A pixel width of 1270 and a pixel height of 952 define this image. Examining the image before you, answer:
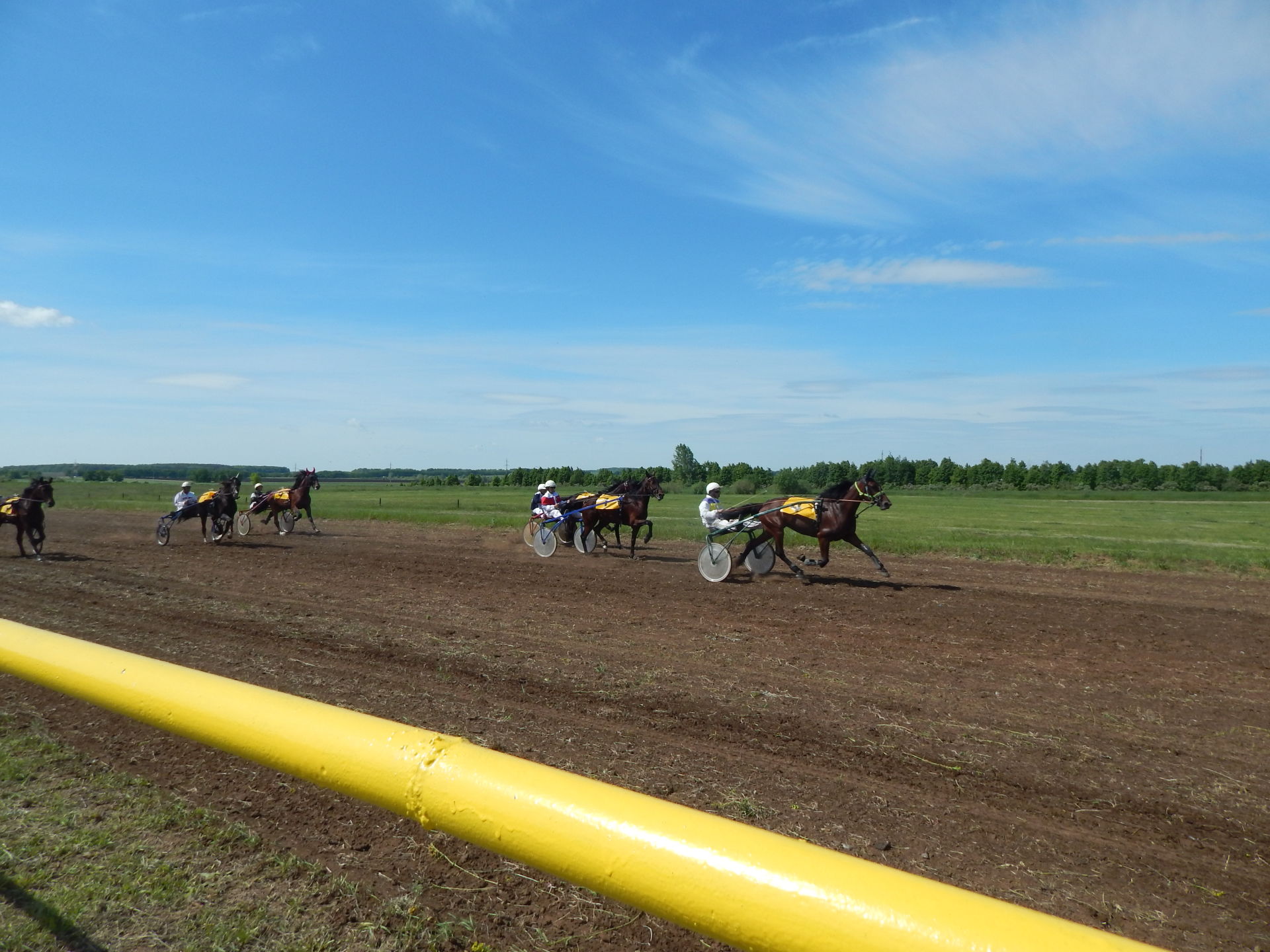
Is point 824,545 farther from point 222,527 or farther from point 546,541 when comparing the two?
point 222,527

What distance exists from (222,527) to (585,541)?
10.1 meters

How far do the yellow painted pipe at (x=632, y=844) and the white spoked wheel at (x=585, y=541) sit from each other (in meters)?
18.0

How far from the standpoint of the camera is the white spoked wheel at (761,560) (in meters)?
14.9

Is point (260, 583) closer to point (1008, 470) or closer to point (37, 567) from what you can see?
point (37, 567)

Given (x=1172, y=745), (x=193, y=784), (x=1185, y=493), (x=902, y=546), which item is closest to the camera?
(x=193, y=784)

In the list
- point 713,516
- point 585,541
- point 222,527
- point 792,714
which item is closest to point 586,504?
point 585,541

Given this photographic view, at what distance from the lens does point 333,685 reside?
7.40 metres

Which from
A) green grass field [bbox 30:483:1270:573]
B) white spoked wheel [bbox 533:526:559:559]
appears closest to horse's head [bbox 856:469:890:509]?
green grass field [bbox 30:483:1270:573]

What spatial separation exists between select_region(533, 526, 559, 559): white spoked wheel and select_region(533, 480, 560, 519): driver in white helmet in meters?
0.56

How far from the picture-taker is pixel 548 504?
68.1 ft

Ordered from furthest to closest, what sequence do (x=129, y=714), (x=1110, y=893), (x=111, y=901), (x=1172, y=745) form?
1. (x=1172, y=745)
2. (x=1110, y=893)
3. (x=111, y=901)
4. (x=129, y=714)

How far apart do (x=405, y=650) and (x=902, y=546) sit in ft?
50.4

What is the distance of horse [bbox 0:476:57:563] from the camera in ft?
59.9

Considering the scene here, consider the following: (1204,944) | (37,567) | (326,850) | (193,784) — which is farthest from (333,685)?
(37,567)
